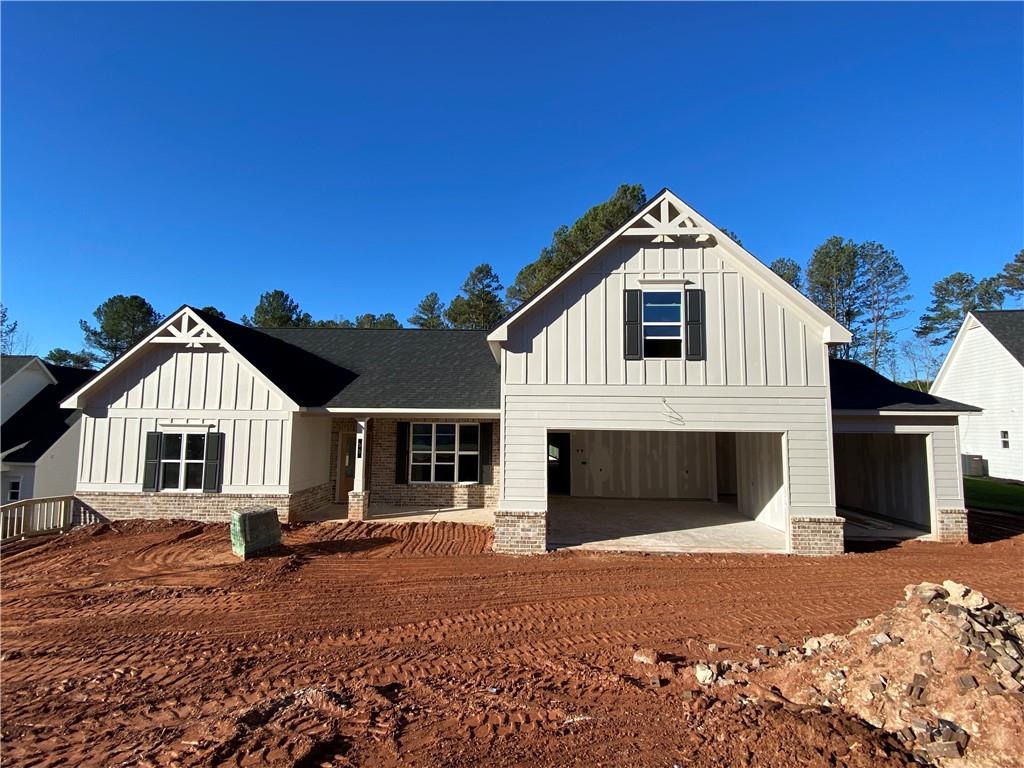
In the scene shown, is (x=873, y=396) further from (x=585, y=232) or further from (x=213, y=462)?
(x=585, y=232)

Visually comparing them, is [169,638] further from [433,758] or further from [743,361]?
[743,361]

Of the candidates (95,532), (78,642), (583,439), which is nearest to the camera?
(78,642)

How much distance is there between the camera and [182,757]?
3.62m

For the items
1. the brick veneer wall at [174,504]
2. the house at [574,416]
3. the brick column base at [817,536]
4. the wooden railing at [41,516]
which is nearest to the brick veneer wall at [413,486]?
the house at [574,416]

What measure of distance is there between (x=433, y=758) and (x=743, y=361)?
9184 mm

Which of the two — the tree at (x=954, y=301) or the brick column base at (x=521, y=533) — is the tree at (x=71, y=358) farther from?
the tree at (x=954, y=301)

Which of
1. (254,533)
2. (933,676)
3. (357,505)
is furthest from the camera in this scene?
(357,505)

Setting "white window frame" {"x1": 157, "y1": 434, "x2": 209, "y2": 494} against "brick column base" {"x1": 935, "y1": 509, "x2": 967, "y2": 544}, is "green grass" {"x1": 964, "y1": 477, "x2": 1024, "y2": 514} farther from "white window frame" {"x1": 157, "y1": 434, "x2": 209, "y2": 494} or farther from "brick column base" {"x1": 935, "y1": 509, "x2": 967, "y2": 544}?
"white window frame" {"x1": 157, "y1": 434, "x2": 209, "y2": 494}

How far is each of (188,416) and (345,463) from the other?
4.44 meters

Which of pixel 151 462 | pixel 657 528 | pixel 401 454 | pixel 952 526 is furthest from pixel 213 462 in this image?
pixel 952 526

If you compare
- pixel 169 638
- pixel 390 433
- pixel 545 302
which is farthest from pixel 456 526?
pixel 169 638

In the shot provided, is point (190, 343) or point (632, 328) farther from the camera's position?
point (190, 343)

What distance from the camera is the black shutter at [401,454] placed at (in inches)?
566

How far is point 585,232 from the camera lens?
97.8 feet
